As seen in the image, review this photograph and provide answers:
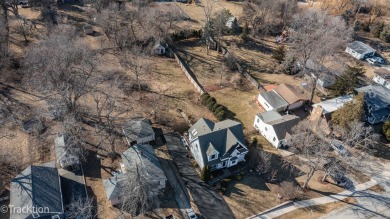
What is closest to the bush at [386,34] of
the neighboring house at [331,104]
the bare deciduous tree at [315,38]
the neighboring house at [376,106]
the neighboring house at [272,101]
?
the bare deciduous tree at [315,38]

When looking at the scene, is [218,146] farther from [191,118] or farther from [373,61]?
[373,61]

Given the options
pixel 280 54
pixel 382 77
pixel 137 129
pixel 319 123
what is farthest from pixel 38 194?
pixel 382 77

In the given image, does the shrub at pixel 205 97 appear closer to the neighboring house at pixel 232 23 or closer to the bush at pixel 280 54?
the bush at pixel 280 54

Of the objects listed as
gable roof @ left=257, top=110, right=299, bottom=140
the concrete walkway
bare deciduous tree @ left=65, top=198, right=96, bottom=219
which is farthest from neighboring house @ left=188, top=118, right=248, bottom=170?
bare deciduous tree @ left=65, top=198, right=96, bottom=219

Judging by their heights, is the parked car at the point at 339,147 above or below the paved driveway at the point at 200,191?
above

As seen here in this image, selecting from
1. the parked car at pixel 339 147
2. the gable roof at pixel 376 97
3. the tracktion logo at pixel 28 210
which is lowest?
the tracktion logo at pixel 28 210

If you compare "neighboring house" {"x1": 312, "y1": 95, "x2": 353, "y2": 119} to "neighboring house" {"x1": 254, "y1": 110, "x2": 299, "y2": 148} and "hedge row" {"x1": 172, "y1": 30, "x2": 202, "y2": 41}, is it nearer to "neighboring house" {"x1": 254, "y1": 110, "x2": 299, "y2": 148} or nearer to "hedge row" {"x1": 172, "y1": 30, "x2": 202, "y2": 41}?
"neighboring house" {"x1": 254, "y1": 110, "x2": 299, "y2": 148}
